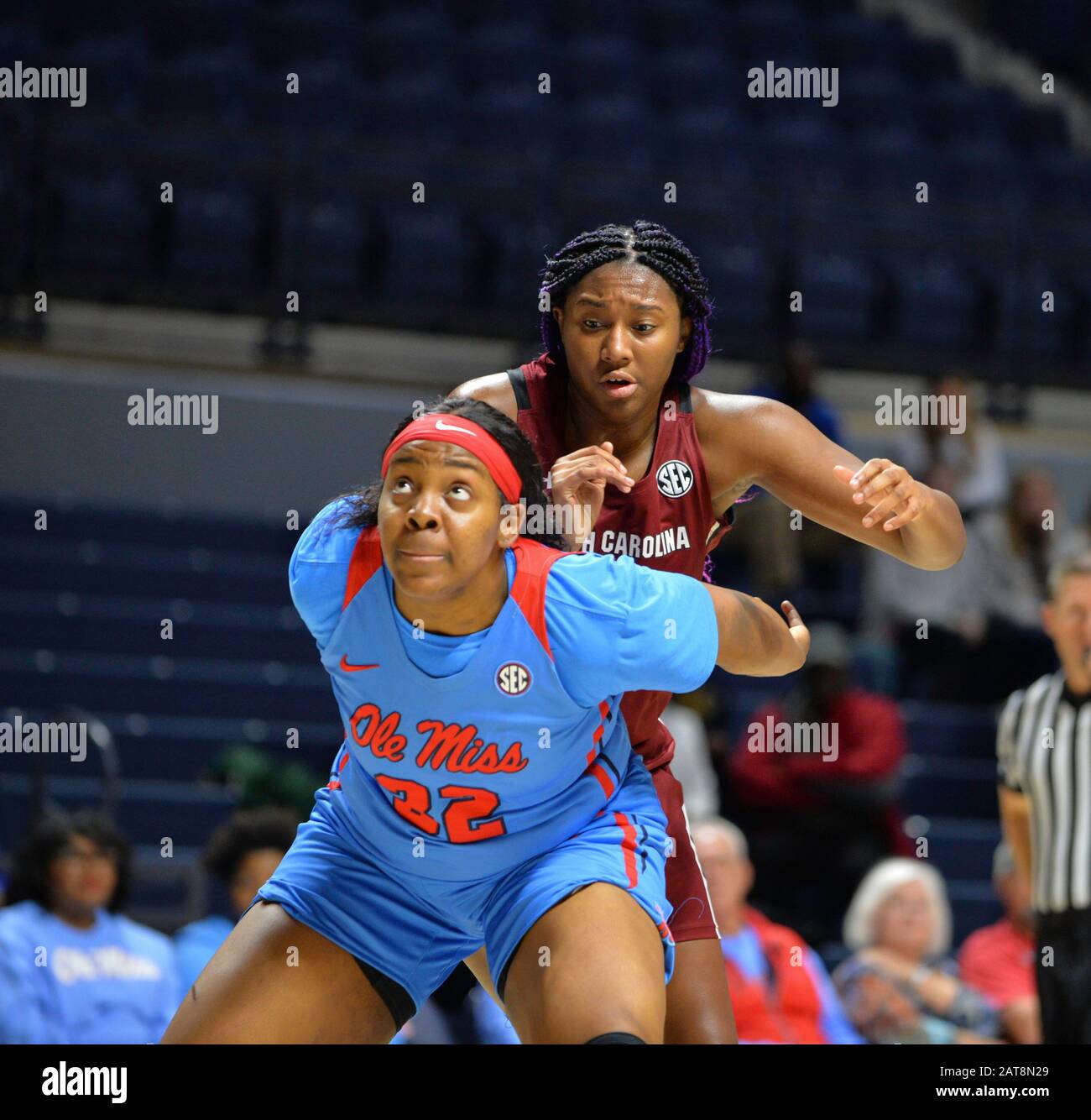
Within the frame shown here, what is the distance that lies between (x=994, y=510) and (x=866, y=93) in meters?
3.19

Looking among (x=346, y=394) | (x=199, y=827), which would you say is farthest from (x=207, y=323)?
(x=199, y=827)

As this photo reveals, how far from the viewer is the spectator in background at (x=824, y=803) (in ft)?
23.0

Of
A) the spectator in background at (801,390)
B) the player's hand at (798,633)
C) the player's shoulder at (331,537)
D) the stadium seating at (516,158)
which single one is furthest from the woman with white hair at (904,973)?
the stadium seating at (516,158)

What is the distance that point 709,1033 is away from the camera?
329 cm

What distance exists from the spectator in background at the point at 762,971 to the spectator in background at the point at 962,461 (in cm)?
328

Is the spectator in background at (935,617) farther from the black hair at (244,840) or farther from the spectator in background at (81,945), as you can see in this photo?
the spectator in background at (81,945)

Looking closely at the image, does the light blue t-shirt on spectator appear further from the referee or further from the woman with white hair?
the referee

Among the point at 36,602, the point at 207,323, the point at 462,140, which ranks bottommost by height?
the point at 36,602

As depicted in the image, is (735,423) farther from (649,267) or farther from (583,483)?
(583,483)

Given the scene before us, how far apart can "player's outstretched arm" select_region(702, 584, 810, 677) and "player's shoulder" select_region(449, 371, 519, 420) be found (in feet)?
1.89

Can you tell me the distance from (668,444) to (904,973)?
3108mm

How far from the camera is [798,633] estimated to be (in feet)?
10.5

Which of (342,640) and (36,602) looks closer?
(342,640)

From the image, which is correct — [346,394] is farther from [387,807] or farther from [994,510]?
[387,807]
